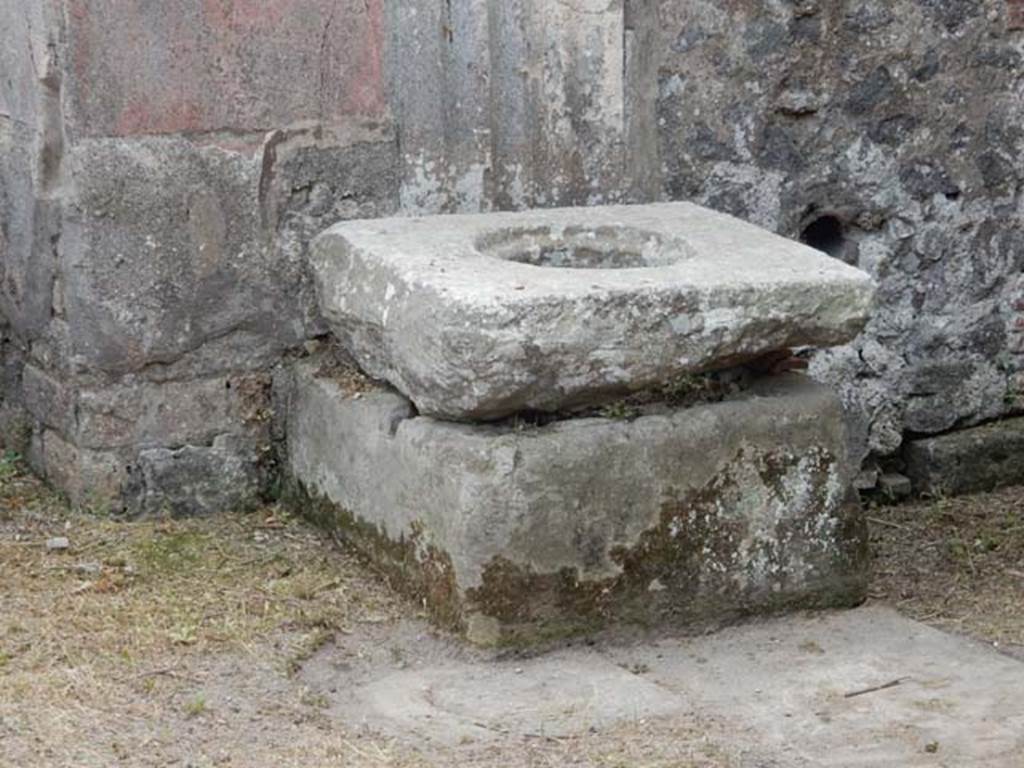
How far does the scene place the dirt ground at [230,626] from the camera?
3271mm

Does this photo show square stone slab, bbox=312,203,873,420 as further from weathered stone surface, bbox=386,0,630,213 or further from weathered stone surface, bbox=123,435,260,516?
weathered stone surface, bbox=123,435,260,516

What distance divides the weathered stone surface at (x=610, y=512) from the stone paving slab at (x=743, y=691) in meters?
0.08

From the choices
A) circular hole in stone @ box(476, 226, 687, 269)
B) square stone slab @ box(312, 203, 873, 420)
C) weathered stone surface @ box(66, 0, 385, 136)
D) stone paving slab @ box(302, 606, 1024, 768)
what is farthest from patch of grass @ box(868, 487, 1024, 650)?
weathered stone surface @ box(66, 0, 385, 136)

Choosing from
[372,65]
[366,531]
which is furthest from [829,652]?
[372,65]

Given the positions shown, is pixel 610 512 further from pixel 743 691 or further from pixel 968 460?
pixel 968 460

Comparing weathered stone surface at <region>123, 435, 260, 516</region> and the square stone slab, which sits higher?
the square stone slab

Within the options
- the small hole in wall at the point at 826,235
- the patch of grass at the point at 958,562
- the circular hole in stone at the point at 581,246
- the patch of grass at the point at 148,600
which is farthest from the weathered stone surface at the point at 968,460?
the patch of grass at the point at 148,600

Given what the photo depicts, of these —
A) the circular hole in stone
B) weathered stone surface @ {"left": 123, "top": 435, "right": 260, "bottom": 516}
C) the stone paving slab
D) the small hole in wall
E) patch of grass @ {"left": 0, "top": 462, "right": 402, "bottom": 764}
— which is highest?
the circular hole in stone

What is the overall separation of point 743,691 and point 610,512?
1.41 feet

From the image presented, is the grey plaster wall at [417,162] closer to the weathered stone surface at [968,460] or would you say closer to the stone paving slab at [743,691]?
the weathered stone surface at [968,460]

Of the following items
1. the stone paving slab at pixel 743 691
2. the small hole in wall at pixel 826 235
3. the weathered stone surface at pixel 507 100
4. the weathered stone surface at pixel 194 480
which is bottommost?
the stone paving slab at pixel 743 691

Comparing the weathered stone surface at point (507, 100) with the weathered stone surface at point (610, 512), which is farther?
the weathered stone surface at point (507, 100)

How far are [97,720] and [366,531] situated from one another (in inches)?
35.0

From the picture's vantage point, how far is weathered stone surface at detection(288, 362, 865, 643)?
369cm
